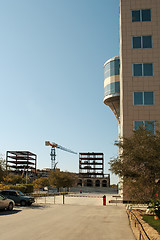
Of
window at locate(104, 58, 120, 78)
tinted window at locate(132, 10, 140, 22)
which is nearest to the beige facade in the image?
tinted window at locate(132, 10, 140, 22)

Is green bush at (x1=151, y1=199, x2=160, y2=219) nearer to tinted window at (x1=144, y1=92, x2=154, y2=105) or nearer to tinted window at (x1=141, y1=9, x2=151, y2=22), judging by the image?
tinted window at (x1=144, y1=92, x2=154, y2=105)

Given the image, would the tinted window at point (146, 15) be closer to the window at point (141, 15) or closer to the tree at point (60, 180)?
the window at point (141, 15)

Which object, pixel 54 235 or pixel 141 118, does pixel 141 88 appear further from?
pixel 54 235

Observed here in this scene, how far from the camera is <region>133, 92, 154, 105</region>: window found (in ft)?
128

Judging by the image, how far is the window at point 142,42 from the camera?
40609 mm

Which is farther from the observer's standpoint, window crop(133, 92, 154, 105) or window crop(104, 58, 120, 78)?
window crop(104, 58, 120, 78)

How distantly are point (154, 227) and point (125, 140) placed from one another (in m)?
6.03

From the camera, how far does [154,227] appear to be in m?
15.6

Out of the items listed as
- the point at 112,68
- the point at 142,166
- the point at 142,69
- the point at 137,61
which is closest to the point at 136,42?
the point at 137,61

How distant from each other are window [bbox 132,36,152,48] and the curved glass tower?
11952 millimetres

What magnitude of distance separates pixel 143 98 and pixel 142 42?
326 inches

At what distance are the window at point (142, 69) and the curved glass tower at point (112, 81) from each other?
1219 centimetres

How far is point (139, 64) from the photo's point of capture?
4022cm

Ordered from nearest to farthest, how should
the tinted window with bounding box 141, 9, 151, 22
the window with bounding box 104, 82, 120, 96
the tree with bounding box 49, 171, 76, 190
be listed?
the tinted window with bounding box 141, 9, 151, 22, the window with bounding box 104, 82, 120, 96, the tree with bounding box 49, 171, 76, 190
